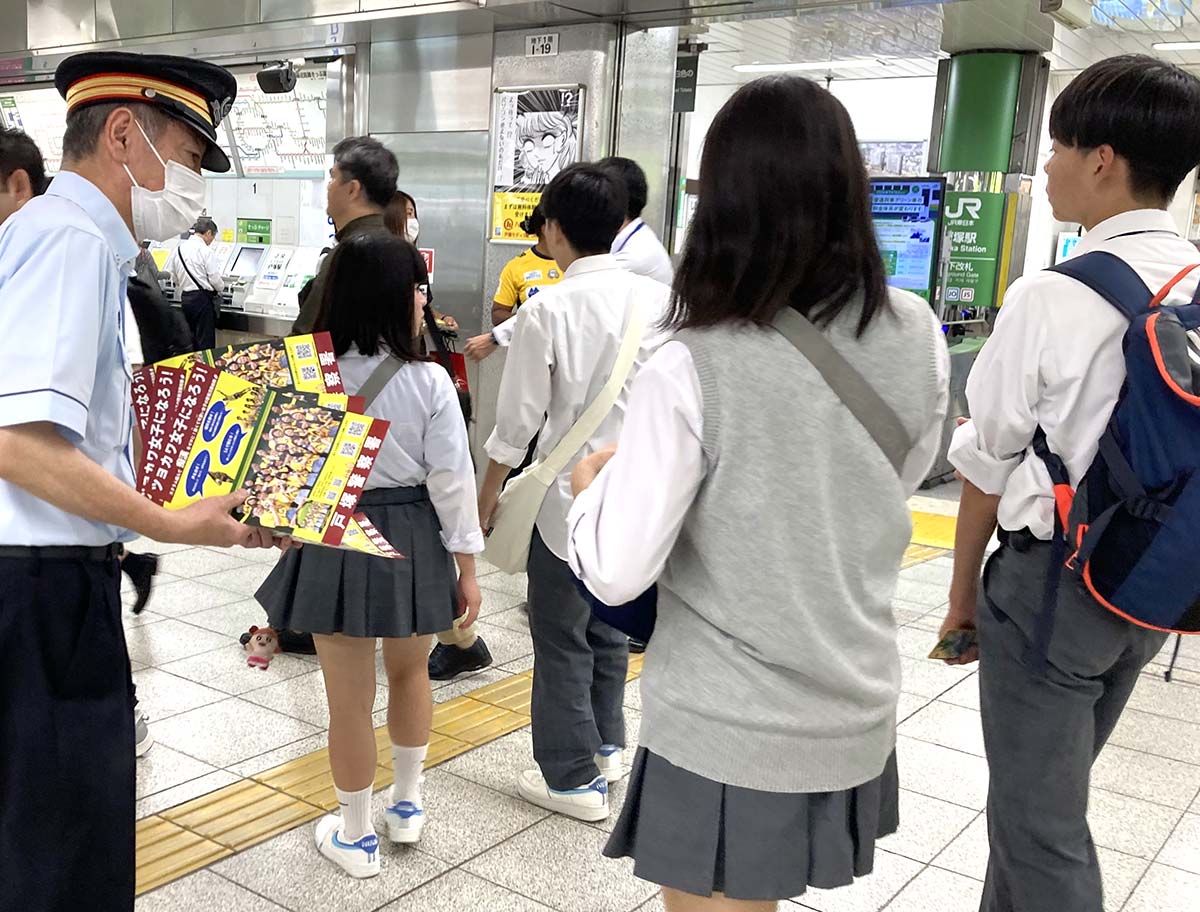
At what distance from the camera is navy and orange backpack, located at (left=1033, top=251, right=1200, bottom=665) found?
5.33 ft

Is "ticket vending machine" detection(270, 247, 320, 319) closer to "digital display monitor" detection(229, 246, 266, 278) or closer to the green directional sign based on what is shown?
"digital display monitor" detection(229, 246, 266, 278)

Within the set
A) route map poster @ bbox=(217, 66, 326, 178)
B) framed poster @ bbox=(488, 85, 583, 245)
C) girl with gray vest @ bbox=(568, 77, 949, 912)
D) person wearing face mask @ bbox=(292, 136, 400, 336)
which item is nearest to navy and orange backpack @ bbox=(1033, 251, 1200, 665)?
girl with gray vest @ bbox=(568, 77, 949, 912)

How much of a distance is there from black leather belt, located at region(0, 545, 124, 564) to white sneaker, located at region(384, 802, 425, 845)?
1.32 meters

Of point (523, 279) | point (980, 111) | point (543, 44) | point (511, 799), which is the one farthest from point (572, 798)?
point (980, 111)

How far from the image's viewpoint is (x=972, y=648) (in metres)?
2.05

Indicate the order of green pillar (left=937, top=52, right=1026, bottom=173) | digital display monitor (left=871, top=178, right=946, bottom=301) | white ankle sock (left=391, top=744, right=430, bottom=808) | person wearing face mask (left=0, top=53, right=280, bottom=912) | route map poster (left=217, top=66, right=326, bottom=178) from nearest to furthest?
1. person wearing face mask (left=0, top=53, right=280, bottom=912)
2. white ankle sock (left=391, top=744, right=430, bottom=808)
3. route map poster (left=217, top=66, right=326, bottom=178)
4. digital display monitor (left=871, top=178, right=946, bottom=301)
5. green pillar (left=937, top=52, right=1026, bottom=173)

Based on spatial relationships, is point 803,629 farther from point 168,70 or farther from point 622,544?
point 168,70

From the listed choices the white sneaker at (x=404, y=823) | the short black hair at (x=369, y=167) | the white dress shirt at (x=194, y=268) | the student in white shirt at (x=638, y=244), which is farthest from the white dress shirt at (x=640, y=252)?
the white dress shirt at (x=194, y=268)

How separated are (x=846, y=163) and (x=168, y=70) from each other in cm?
103

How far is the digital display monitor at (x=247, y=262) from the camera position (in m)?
7.86

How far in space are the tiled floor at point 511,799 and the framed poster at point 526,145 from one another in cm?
249

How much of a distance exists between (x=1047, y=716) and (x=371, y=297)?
5.20 feet

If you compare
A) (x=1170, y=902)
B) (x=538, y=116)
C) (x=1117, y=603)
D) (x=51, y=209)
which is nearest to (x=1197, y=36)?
(x=538, y=116)

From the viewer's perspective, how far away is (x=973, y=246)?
821 centimetres
